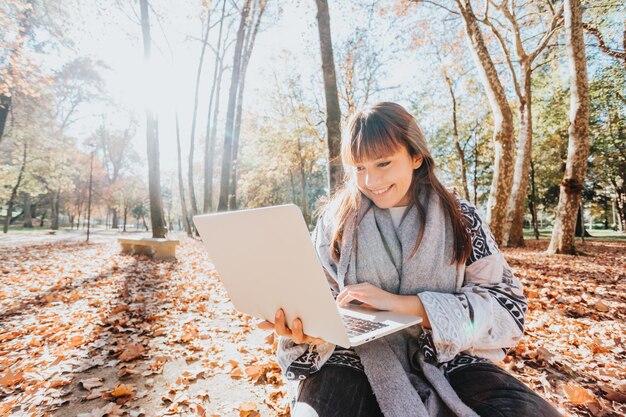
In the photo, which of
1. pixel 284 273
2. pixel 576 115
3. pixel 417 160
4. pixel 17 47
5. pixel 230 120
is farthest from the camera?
pixel 230 120

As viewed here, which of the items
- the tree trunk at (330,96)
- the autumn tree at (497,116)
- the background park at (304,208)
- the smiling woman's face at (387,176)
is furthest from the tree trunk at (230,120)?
the smiling woman's face at (387,176)

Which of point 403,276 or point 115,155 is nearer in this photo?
point 403,276

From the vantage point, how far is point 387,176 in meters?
1.64

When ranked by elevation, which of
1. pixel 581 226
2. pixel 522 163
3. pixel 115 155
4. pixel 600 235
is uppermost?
pixel 115 155

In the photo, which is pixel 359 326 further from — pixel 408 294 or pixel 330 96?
pixel 330 96

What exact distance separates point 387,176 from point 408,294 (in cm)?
60

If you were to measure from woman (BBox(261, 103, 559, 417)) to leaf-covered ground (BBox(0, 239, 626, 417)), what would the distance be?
45.6 inches

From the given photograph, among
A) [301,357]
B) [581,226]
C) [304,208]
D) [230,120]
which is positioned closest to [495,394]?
[301,357]

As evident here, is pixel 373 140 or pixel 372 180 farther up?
pixel 373 140

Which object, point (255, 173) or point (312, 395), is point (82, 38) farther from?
point (312, 395)

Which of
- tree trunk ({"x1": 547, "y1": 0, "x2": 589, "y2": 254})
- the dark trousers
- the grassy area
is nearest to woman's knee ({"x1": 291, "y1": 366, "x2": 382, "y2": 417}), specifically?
the dark trousers

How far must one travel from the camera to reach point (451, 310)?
1328mm

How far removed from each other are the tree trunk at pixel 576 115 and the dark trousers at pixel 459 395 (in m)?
7.96

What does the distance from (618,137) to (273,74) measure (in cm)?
2027
